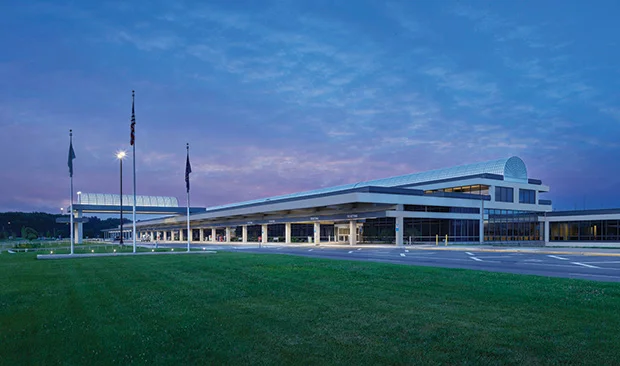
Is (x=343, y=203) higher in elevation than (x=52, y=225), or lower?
higher

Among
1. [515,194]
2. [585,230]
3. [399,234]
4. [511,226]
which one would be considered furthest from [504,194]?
[399,234]

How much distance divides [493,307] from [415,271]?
8.11 meters

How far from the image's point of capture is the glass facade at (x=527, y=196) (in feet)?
260

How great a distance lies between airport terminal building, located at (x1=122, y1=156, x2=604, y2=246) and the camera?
195ft

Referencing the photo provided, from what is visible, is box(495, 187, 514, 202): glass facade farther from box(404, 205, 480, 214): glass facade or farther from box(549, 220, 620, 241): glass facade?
box(404, 205, 480, 214): glass facade

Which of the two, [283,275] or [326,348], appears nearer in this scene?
[326,348]

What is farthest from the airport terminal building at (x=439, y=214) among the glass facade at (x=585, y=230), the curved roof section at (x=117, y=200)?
the curved roof section at (x=117, y=200)

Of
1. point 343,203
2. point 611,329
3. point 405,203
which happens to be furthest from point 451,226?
point 611,329

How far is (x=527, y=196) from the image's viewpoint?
80.4m

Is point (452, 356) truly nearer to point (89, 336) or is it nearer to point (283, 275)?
point (89, 336)

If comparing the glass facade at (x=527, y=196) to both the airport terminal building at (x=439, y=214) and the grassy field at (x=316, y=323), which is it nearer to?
the airport terminal building at (x=439, y=214)

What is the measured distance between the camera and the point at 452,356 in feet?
20.4

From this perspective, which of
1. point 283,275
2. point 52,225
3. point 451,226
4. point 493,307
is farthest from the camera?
point 52,225

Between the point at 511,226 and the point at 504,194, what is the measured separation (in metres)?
5.81
